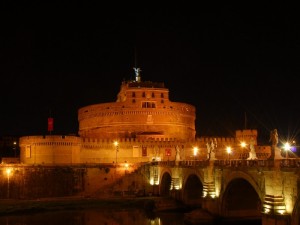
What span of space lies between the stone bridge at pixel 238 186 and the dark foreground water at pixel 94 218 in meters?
3.62

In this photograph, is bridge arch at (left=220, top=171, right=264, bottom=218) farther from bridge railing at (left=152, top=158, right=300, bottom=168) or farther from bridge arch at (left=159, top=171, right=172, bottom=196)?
bridge arch at (left=159, top=171, right=172, bottom=196)

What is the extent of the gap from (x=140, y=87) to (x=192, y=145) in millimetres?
14069

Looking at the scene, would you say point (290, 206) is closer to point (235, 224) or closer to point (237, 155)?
point (235, 224)

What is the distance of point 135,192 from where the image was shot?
5962 cm

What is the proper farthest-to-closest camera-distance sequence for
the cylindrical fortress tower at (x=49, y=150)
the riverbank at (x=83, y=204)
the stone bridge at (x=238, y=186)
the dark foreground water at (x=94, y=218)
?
the cylindrical fortress tower at (x=49, y=150) < the riverbank at (x=83, y=204) < the dark foreground water at (x=94, y=218) < the stone bridge at (x=238, y=186)

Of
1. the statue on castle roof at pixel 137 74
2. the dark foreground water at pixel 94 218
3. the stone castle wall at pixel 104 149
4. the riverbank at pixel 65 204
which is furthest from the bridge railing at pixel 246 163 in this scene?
the statue on castle roof at pixel 137 74

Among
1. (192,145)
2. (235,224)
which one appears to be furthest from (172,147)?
(235,224)

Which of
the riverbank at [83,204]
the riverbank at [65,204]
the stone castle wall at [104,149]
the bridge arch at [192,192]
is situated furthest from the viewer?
the stone castle wall at [104,149]

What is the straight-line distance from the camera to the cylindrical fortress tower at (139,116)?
75875 mm

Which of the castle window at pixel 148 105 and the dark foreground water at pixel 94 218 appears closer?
the dark foreground water at pixel 94 218

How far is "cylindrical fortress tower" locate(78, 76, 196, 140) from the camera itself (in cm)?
7588

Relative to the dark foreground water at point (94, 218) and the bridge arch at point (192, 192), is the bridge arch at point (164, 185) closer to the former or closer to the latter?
the dark foreground water at point (94, 218)

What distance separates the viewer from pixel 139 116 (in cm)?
7600

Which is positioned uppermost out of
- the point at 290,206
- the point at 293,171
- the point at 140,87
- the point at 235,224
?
the point at 140,87
